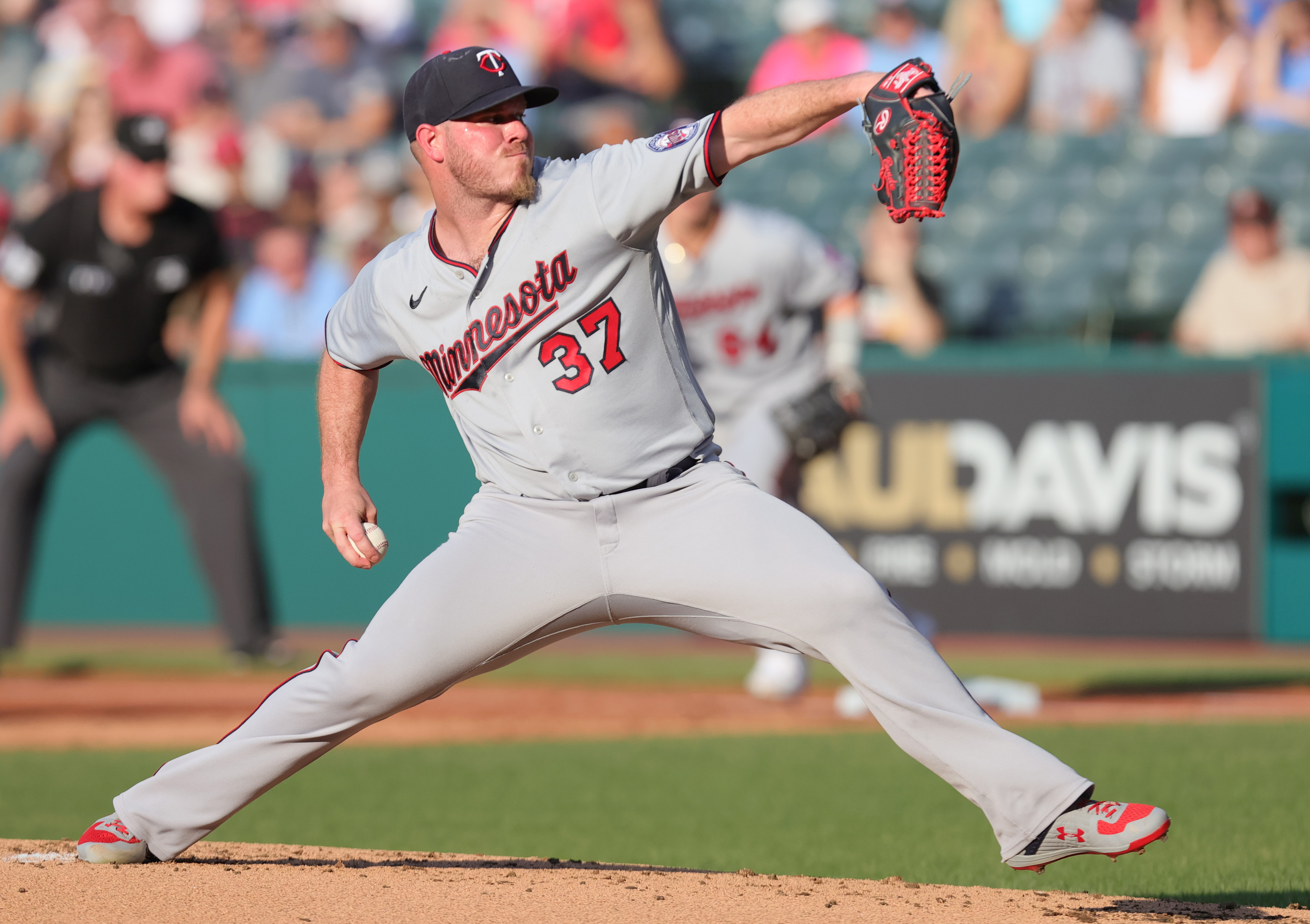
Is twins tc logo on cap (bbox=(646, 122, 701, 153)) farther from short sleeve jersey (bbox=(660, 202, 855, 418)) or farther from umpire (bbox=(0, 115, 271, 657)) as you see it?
umpire (bbox=(0, 115, 271, 657))

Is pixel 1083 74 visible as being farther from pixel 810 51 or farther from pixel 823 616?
pixel 823 616

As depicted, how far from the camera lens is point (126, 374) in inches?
359

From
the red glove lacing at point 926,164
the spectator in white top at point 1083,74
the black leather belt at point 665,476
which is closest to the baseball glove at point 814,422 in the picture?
the black leather belt at point 665,476

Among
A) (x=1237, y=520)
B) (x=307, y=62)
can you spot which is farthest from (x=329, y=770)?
(x=307, y=62)

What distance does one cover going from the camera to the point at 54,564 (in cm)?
1089

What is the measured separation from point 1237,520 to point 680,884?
6.51 m

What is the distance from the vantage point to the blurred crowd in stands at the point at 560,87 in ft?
38.8

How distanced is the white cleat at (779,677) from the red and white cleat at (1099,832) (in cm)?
439

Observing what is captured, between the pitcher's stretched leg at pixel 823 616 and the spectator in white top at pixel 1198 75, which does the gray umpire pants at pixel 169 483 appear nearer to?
the pitcher's stretched leg at pixel 823 616

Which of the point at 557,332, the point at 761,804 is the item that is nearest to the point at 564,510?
the point at 557,332

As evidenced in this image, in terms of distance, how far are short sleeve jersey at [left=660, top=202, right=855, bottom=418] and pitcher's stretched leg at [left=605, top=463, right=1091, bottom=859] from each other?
3.89 m

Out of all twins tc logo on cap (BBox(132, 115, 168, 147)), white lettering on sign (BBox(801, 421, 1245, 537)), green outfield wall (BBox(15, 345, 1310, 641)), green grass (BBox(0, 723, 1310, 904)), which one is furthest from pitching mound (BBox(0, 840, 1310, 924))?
green outfield wall (BBox(15, 345, 1310, 641))

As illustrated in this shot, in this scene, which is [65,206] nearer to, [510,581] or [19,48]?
[510,581]

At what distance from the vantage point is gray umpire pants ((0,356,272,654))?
9062 millimetres
